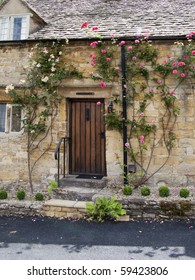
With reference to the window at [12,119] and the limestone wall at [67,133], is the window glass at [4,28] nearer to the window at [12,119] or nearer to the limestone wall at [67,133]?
the limestone wall at [67,133]

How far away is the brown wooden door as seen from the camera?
24.1 ft

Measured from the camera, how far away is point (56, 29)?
7789 mm

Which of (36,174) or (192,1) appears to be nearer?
(36,174)

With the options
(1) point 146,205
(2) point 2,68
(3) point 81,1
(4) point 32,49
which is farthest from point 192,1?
(1) point 146,205

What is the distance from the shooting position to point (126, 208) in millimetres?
5664

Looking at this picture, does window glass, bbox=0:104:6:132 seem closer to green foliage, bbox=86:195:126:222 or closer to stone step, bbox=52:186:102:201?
stone step, bbox=52:186:102:201

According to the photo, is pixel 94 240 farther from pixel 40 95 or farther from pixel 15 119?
pixel 15 119

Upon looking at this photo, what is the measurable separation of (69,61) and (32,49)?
47.0 inches

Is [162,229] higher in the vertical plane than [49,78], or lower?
lower

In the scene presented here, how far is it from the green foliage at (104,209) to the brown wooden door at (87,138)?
1.87 m

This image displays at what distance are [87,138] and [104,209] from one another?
2541mm

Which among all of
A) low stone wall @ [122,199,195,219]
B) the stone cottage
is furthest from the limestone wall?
low stone wall @ [122,199,195,219]

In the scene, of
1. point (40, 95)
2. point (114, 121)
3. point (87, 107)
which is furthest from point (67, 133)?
point (114, 121)
